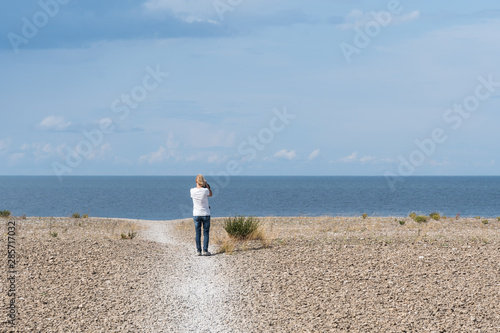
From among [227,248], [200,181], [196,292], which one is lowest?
[196,292]

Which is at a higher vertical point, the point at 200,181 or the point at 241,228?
the point at 200,181

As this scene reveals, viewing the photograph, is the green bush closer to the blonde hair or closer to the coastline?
the coastline

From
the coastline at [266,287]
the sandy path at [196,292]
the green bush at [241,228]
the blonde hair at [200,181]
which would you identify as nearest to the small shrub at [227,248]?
the coastline at [266,287]

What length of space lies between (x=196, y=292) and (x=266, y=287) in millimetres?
1459

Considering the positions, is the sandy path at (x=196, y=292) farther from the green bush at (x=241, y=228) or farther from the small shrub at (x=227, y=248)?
the green bush at (x=241, y=228)

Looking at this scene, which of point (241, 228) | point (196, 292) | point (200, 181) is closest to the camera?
point (196, 292)

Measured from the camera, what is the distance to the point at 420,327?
27.8 ft

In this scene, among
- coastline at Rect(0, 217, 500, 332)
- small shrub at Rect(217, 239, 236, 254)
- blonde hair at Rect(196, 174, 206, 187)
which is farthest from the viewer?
small shrub at Rect(217, 239, 236, 254)

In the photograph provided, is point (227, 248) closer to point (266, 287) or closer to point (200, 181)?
point (200, 181)

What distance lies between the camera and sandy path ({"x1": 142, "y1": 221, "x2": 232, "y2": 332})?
8898 mm

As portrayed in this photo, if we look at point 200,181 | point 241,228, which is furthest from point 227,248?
point 200,181

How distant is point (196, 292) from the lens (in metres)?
10.6

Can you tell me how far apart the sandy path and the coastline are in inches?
1.0

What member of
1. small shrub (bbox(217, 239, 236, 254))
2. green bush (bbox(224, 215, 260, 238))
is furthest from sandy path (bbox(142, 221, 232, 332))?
green bush (bbox(224, 215, 260, 238))
